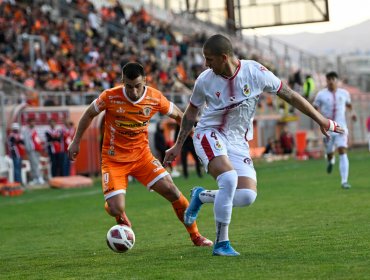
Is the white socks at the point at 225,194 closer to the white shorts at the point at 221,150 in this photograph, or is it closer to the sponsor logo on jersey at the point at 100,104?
the white shorts at the point at 221,150

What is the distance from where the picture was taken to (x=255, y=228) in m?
13.5

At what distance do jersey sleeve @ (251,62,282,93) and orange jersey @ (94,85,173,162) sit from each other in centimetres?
197

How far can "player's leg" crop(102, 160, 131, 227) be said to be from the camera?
37.9 ft

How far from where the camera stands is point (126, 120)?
38.2 ft

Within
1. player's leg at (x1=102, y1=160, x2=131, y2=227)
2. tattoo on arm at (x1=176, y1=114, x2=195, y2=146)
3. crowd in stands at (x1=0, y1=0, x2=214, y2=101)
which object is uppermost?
crowd in stands at (x1=0, y1=0, x2=214, y2=101)

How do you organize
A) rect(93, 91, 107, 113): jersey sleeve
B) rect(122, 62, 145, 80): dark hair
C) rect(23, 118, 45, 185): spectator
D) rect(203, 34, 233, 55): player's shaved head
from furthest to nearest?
1. rect(23, 118, 45, 185): spectator
2. rect(93, 91, 107, 113): jersey sleeve
3. rect(122, 62, 145, 80): dark hair
4. rect(203, 34, 233, 55): player's shaved head

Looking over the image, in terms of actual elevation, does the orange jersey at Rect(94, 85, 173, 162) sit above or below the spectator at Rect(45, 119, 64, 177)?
above

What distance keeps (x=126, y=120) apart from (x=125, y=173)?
64cm

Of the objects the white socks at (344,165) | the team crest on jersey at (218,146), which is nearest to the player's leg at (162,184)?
the team crest on jersey at (218,146)

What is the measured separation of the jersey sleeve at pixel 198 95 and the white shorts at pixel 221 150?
0.31 m

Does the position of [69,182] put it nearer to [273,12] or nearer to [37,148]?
[37,148]

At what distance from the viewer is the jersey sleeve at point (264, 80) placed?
1007 cm

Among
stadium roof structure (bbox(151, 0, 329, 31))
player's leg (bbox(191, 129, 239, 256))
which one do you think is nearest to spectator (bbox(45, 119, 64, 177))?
stadium roof structure (bbox(151, 0, 329, 31))

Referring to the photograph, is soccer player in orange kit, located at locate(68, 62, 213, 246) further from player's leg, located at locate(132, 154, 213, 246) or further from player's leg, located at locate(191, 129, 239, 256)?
player's leg, located at locate(191, 129, 239, 256)
